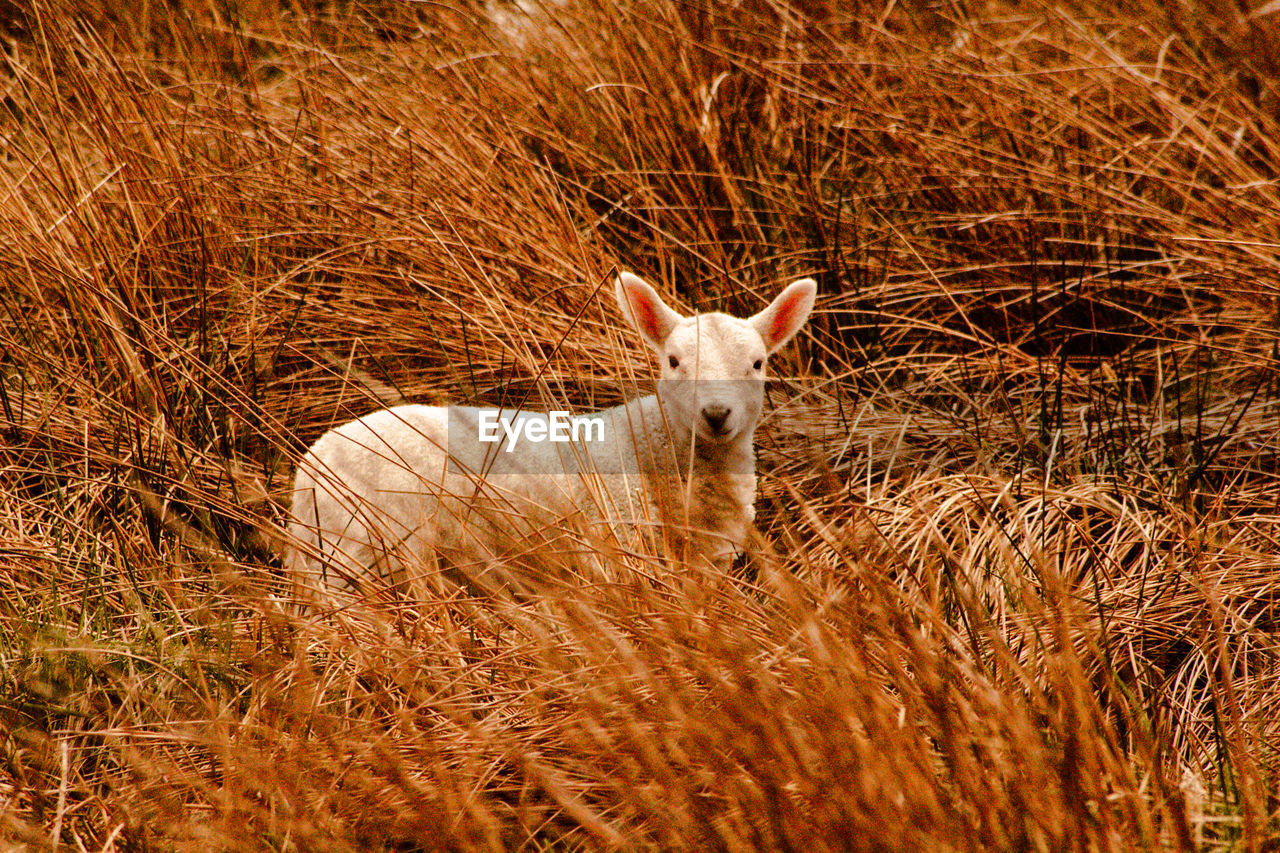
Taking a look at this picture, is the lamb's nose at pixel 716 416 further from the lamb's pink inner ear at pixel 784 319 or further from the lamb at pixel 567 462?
the lamb's pink inner ear at pixel 784 319

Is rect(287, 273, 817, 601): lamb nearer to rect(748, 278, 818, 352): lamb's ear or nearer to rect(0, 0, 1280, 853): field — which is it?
rect(748, 278, 818, 352): lamb's ear

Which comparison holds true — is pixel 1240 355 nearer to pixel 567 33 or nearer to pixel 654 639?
pixel 654 639

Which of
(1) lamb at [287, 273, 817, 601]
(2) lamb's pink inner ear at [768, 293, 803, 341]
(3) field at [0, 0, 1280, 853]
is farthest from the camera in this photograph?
(2) lamb's pink inner ear at [768, 293, 803, 341]

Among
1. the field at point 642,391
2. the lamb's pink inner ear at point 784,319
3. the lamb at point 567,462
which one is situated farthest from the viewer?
the lamb's pink inner ear at point 784,319

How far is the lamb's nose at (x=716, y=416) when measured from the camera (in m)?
2.40

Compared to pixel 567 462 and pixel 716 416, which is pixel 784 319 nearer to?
pixel 716 416

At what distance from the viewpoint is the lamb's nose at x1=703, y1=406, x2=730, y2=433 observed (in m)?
2.40

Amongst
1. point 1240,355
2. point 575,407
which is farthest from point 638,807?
point 1240,355

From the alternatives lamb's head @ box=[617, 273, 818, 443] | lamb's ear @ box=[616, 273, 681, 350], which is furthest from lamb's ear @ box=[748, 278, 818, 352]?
lamb's ear @ box=[616, 273, 681, 350]

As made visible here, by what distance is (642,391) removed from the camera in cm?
303

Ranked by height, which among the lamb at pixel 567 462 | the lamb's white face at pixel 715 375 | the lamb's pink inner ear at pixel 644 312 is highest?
the lamb's pink inner ear at pixel 644 312

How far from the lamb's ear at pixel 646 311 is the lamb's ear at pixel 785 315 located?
23 cm

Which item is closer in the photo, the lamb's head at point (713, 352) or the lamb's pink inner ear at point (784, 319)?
the lamb's head at point (713, 352)

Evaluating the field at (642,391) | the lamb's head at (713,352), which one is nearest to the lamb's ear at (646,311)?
the lamb's head at (713,352)
